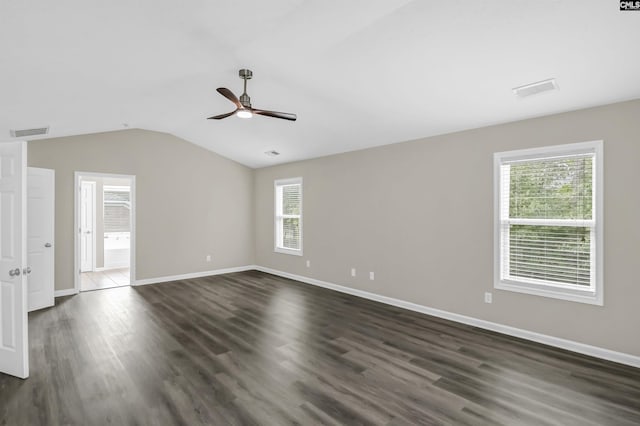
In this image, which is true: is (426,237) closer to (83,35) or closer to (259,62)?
(259,62)

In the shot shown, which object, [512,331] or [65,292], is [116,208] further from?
[512,331]

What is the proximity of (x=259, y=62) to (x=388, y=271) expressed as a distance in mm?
3544

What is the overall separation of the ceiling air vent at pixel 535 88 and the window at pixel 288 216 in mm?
4453

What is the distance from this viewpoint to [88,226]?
26.3ft

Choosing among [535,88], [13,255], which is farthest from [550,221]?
[13,255]

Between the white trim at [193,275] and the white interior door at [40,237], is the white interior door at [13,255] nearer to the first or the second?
the white interior door at [40,237]

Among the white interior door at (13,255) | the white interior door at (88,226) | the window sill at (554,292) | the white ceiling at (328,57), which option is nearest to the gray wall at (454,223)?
the window sill at (554,292)

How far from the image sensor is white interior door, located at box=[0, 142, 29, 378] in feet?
9.20

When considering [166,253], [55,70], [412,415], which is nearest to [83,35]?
[55,70]

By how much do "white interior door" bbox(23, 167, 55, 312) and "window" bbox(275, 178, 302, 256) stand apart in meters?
4.06

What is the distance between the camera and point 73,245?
227 inches

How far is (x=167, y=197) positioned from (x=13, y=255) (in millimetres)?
4150

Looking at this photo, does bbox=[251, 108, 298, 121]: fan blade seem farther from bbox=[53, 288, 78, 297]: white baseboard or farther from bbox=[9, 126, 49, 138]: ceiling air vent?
bbox=[53, 288, 78, 297]: white baseboard

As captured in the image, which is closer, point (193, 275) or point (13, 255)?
point (13, 255)
